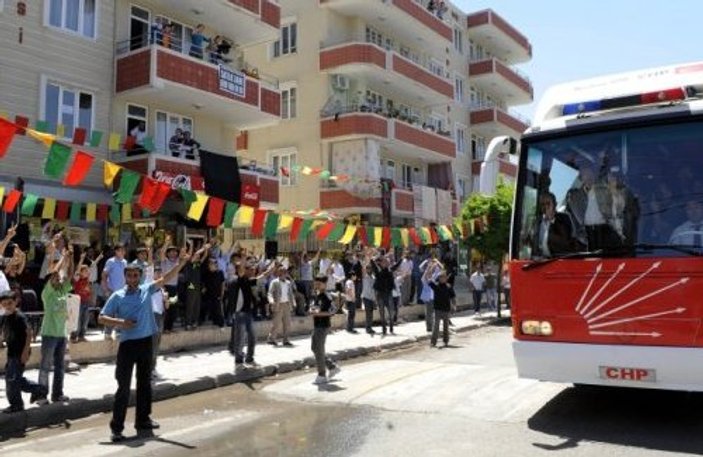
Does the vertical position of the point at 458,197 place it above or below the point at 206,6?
below

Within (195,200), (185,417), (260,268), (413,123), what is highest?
(413,123)

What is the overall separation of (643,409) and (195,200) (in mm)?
9206

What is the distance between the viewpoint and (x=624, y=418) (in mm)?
7988

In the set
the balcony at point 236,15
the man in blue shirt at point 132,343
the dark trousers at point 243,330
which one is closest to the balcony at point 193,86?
the balcony at point 236,15

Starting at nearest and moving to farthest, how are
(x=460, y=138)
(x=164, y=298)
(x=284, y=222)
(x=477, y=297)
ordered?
(x=164, y=298) → (x=284, y=222) → (x=477, y=297) → (x=460, y=138)

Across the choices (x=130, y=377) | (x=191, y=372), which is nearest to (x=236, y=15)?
(x=191, y=372)

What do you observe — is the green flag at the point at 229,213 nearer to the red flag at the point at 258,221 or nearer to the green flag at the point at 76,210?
the red flag at the point at 258,221

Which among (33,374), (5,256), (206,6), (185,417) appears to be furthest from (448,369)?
(206,6)

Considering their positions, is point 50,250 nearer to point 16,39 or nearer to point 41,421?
point 41,421

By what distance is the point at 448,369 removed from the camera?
39.9 feet

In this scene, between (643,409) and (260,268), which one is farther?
(260,268)

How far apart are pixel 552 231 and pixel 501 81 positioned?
39.2 meters

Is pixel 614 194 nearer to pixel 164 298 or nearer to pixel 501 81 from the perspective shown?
pixel 164 298

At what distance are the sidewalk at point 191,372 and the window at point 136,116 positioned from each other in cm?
801
